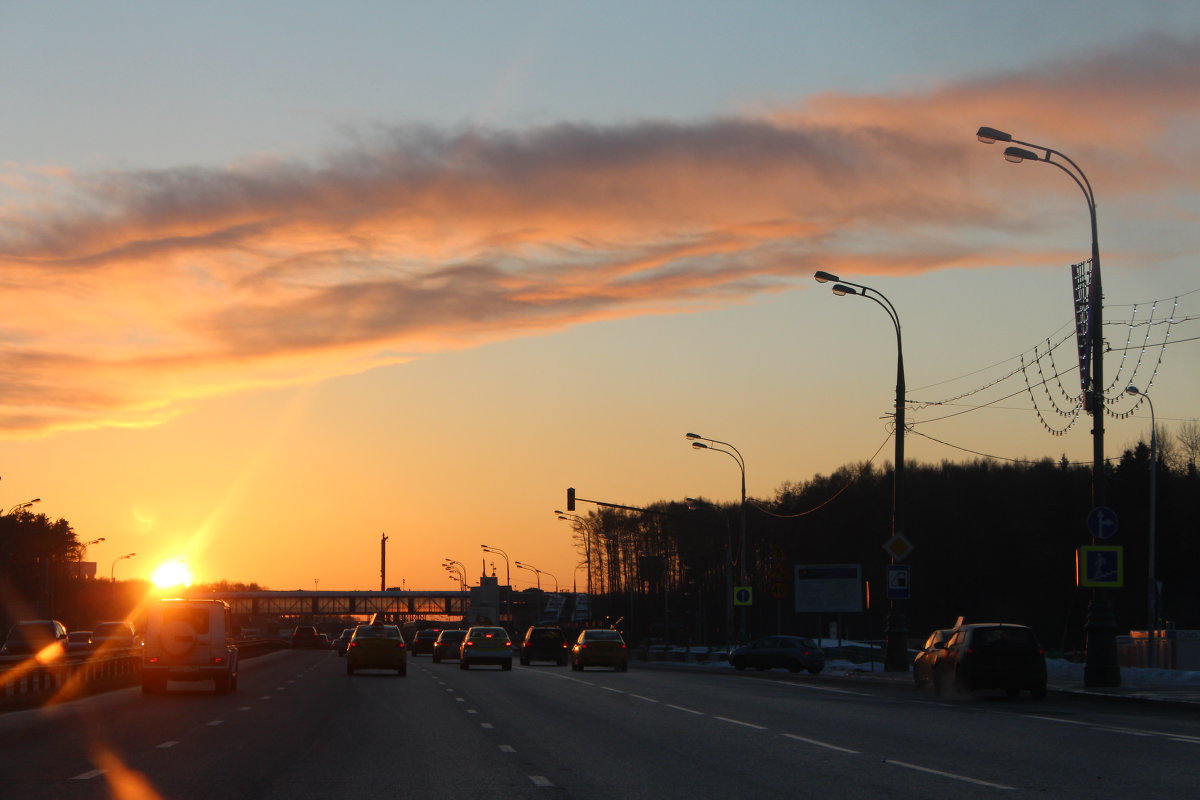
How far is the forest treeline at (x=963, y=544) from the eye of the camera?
4072 inches

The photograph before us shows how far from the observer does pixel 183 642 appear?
108 feet

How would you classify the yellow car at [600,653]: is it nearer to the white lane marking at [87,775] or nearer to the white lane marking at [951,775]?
the white lane marking at [951,775]

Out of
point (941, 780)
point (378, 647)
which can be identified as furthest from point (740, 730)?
point (378, 647)

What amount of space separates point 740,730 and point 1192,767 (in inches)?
298

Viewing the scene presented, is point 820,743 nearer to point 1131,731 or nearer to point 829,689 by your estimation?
point 1131,731

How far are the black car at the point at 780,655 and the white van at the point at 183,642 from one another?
99.1 ft

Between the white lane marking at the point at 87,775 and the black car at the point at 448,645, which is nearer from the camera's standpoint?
the white lane marking at the point at 87,775

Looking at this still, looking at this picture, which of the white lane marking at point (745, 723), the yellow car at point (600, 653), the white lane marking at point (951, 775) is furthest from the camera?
the yellow car at point (600, 653)

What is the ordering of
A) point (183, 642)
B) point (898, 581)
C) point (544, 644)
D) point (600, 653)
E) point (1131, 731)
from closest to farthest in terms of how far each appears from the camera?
point (1131, 731) → point (183, 642) → point (898, 581) → point (600, 653) → point (544, 644)

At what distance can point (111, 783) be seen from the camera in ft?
45.8

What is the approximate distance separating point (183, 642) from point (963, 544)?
10022 centimetres

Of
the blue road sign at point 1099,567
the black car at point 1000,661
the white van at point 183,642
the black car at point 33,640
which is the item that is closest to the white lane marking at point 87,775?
the white van at point 183,642

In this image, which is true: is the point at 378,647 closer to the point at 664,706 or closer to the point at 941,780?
the point at 664,706

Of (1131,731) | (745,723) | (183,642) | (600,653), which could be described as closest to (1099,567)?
(1131,731)
